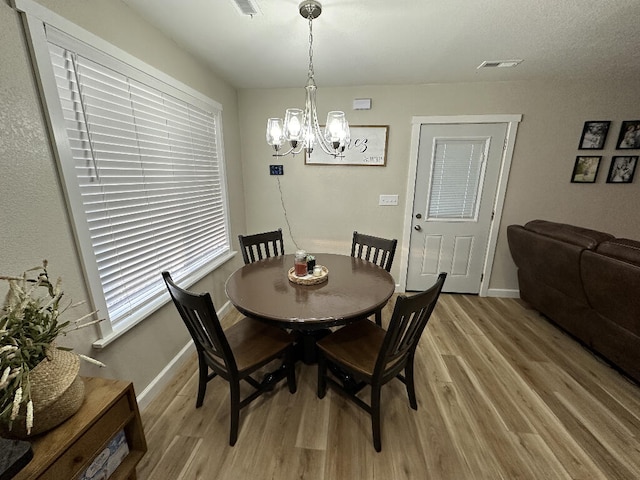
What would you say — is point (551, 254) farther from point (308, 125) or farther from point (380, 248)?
point (308, 125)

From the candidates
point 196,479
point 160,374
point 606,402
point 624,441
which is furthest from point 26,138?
point 606,402

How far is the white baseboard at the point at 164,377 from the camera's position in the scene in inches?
61.8

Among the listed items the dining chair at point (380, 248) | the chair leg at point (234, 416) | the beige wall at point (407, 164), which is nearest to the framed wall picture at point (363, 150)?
the beige wall at point (407, 164)

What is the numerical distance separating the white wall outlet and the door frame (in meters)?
0.12

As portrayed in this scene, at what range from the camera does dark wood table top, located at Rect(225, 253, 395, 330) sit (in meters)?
1.25

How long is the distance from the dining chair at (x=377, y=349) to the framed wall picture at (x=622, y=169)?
288 centimetres

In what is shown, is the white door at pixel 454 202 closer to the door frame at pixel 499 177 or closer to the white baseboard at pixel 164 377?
the door frame at pixel 499 177

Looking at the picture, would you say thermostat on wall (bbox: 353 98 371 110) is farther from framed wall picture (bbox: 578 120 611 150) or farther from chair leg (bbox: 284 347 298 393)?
chair leg (bbox: 284 347 298 393)

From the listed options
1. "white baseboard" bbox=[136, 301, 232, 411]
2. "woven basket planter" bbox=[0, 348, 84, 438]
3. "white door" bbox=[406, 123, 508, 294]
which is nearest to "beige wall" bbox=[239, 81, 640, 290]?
"white door" bbox=[406, 123, 508, 294]

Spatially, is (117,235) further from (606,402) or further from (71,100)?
(606,402)

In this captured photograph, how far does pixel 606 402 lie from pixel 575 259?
3.08 ft

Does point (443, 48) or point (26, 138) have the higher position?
point (443, 48)

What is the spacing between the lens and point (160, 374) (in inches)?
67.4

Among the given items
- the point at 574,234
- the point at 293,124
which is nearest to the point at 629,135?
Result: the point at 574,234
